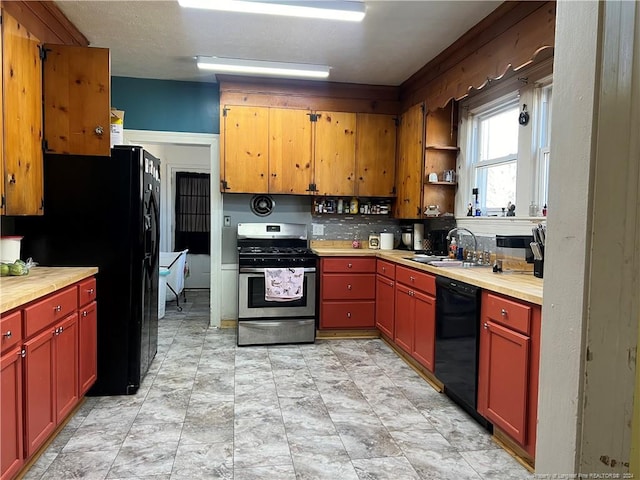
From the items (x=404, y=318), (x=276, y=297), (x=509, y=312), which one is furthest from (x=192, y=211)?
(x=509, y=312)

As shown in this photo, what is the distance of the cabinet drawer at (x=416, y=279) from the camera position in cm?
316

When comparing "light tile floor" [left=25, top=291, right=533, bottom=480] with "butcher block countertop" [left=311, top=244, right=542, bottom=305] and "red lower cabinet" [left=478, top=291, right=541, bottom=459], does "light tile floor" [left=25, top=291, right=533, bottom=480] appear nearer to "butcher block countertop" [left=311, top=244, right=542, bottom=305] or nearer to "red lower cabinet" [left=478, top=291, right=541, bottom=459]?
"red lower cabinet" [left=478, top=291, right=541, bottom=459]

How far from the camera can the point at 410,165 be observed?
4391mm

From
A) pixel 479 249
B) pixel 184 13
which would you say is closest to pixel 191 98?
pixel 184 13

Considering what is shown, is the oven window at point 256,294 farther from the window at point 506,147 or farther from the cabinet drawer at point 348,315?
the window at point 506,147

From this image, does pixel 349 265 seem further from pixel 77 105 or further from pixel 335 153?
pixel 77 105

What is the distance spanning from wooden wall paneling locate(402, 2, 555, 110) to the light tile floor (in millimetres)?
2240

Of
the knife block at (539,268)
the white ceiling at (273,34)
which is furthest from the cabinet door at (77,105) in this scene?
the knife block at (539,268)

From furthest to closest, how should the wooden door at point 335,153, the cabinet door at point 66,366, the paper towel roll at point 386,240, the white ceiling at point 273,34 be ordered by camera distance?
the paper towel roll at point 386,240, the wooden door at point 335,153, the white ceiling at point 273,34, the cabinet door at point 66,366

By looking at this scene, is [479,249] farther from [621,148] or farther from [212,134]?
[621,148]

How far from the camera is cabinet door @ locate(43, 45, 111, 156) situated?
2736 millimetres

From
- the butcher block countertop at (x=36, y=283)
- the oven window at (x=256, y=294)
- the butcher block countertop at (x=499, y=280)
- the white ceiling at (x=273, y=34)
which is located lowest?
the oven window at (x=256, y=294)

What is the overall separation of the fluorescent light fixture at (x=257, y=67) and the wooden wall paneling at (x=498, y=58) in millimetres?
1040

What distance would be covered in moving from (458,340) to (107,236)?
7.69 ft
